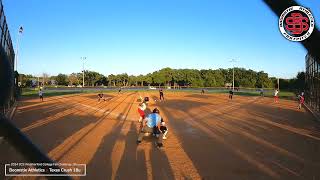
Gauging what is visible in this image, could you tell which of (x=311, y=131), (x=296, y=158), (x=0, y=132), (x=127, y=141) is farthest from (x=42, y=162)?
(x=311, y=131)

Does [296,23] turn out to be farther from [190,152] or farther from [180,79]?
[180,79]

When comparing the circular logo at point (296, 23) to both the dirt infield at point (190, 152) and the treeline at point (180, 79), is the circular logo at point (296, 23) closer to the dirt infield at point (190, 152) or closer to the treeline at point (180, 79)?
the dirt infield at point (190, 152)

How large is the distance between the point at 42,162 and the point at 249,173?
811 centimetres

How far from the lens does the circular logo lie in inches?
49.9

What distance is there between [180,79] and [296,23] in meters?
142

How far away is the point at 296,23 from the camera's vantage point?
52.9 inches

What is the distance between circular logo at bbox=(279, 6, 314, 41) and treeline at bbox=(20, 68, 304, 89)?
419 ft

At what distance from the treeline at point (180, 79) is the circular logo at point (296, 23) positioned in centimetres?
12786

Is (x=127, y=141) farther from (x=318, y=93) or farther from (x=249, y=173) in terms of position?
(x=318, y=93)

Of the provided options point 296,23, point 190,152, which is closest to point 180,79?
point 190,152

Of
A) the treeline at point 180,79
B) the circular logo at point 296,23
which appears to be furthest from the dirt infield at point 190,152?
the treeline at point 180,79

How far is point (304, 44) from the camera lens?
1.32 meters

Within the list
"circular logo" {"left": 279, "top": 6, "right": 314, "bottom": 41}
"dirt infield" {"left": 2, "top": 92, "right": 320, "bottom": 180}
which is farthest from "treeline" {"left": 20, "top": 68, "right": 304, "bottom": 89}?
"circular logo" {"left": 279, "top": 6, "right": 314, "bottom": 41}

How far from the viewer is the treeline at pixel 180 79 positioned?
131 m
